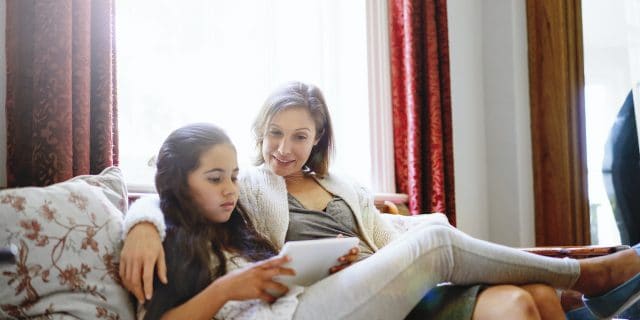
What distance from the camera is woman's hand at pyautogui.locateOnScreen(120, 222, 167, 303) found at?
4.17 ft

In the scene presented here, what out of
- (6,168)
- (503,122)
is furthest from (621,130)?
(6,168)

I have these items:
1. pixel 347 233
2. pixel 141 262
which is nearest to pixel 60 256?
pixel 141 262

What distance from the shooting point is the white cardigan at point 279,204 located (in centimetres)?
178

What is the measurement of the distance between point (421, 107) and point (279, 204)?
134cm

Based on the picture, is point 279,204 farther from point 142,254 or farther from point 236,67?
point 236,67

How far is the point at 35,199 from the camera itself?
4.19 feet

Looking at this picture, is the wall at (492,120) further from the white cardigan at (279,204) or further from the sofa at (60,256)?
the sofa at (60,256)

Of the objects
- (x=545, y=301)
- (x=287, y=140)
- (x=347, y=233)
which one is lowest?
(x=545, y=301)

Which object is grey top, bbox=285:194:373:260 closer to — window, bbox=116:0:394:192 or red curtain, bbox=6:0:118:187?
window, bbox=116:0:394:192

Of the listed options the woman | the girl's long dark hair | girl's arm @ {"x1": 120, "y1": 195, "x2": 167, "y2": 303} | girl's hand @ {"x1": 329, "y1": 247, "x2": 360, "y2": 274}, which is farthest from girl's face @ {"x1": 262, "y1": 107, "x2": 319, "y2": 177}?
girl's arm @ {"x1": 120, "y1": 195, "x2": 167, "y2": 303}

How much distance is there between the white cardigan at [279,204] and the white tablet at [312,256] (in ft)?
1.06

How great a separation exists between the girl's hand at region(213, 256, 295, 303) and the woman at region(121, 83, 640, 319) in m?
0.09

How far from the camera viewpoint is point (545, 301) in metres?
1.42

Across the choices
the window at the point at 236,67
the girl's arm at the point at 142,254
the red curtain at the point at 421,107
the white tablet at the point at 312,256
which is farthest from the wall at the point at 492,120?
the girl's arm at the point at 142,254
